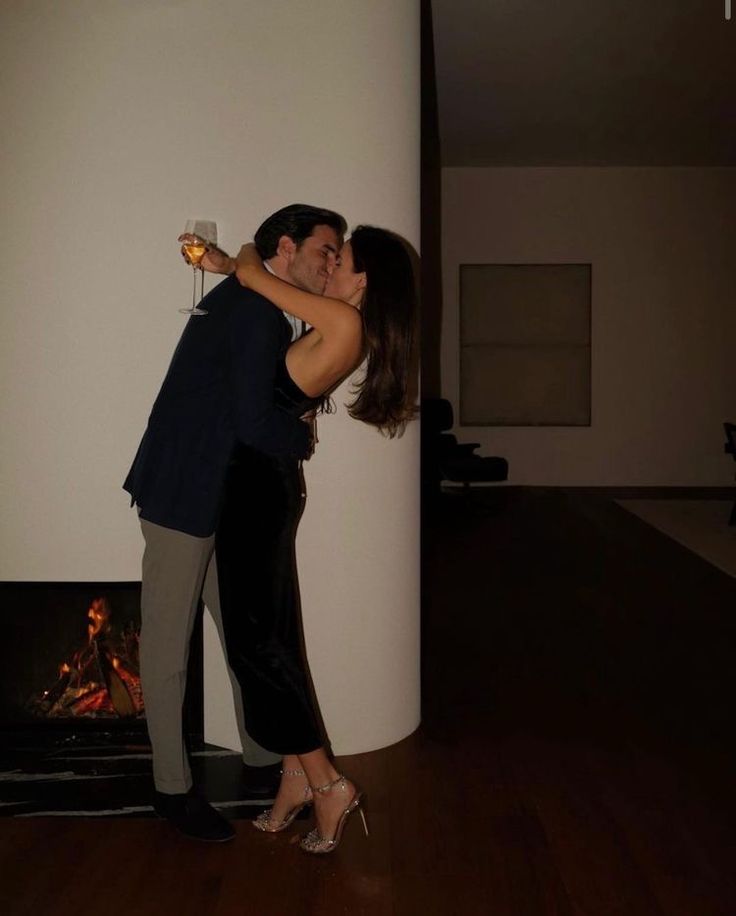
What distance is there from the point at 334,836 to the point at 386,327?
4.09 feet

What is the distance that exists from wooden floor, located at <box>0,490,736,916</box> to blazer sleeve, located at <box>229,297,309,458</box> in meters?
1.02

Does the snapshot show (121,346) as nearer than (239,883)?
No

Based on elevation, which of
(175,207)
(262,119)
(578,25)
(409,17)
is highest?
(578,25)

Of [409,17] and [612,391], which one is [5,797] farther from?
[612,391]

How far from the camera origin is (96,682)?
2910 millimetres

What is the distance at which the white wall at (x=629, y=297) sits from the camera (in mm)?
9945

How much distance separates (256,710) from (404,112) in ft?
5.83

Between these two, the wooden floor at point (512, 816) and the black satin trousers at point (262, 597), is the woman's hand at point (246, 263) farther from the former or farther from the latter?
the wooden floor at point (512, 816)

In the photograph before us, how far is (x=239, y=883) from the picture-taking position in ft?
6.92

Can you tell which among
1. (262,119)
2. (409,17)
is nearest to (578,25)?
(409,17)

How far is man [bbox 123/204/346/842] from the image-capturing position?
2.19m

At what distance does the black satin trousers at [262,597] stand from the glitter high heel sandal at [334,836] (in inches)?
4.1

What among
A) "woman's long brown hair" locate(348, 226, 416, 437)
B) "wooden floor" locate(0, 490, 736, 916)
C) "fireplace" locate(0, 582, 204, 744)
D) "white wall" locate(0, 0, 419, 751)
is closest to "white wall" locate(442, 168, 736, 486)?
"wooden floor" locate(0, 490, 736, 916)

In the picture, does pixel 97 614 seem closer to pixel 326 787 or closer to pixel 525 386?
pixel 326 787
